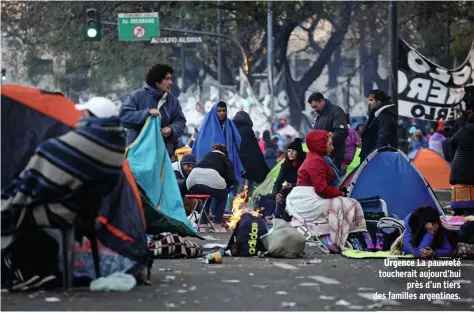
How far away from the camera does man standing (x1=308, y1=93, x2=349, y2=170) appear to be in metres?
20.0

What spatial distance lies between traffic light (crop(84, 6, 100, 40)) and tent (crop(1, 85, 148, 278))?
2312cm

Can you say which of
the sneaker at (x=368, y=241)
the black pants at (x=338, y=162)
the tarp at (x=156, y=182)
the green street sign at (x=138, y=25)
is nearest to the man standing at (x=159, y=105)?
the tarp at (x=156, y=182)

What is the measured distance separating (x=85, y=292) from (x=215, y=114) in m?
12.3

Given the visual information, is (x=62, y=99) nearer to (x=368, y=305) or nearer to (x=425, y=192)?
(x=368, y=305)

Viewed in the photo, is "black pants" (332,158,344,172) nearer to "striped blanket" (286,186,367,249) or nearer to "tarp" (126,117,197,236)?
"striped blanket" (286,186,367,249)

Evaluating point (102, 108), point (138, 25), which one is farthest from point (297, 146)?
point (138, 25)

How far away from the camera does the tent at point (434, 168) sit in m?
30.5

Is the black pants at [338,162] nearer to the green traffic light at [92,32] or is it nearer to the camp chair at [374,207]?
the camp chair at [374,207]

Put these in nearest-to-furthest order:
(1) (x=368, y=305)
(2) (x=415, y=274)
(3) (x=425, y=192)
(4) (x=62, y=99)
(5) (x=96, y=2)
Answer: (1) (x=368, y=305), (4) (x=62, y=99), (2) (x=415, y=274), (3) (x=425, y=192), (5) (x=96, y=2)

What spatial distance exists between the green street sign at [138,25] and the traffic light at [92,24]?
5608 mm

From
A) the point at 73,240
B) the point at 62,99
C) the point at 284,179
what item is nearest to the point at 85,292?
the point at 73,240

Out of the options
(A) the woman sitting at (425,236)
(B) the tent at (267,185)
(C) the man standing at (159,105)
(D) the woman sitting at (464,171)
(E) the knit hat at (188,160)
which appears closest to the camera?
(A) the woman sitting at (425,236)

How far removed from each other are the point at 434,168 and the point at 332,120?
437 inches

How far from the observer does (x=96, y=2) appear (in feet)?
134
